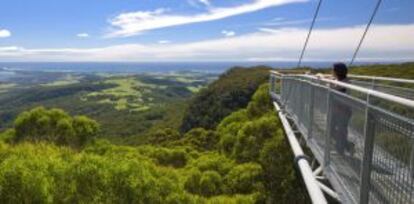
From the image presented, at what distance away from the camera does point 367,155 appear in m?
5.07

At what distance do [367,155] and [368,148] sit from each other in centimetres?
6

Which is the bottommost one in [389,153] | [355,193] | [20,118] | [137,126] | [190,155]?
[137,126]

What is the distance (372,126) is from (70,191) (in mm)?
16410

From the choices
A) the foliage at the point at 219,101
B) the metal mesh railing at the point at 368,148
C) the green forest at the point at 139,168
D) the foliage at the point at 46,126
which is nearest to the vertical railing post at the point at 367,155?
the metal mesh railing at the point at 368,148

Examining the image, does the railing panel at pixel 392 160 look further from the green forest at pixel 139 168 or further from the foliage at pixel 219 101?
the foliage at pixel 219 101

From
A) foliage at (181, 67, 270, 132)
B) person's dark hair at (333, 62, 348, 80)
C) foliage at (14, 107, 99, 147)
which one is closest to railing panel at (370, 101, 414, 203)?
person's dark hair at (333, 62, 348, 80)

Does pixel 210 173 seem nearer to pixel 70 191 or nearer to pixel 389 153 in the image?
pixel 70 191

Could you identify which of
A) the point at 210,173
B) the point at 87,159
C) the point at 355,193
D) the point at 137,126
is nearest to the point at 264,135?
the point at 210,173

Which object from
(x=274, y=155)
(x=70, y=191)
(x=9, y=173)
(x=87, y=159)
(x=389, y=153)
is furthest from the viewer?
(x=274, y=155)

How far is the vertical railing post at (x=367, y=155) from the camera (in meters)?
5.02

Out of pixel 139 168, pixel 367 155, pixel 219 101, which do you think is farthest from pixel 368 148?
pixel 219 101

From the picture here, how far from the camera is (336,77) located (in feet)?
30.3

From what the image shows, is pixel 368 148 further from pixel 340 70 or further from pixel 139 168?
pixel 139 168

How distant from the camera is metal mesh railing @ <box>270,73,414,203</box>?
13.6 ft
